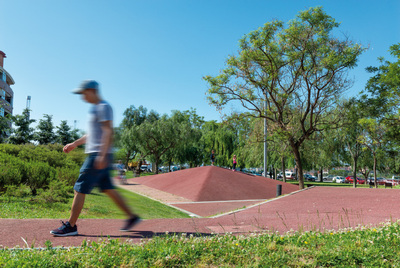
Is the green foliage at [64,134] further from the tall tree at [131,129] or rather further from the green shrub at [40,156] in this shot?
the green shrub at [40,156]

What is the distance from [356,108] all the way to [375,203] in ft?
35.3

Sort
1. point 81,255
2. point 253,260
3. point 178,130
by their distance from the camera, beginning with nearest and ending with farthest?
point 81,255 → point 253,260 → point 178,130

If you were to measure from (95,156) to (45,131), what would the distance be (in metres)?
30.7

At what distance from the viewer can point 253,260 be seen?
11.2ft

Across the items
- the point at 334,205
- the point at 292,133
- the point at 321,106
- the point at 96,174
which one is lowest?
the point at 334,205

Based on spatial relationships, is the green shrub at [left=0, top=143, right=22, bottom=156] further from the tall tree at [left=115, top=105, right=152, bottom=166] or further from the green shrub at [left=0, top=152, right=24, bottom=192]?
the tall tree at [left=115, top=105, right=152, bottom=166]

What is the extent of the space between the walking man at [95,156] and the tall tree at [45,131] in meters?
30.0

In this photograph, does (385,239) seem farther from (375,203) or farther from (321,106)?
(321,106)

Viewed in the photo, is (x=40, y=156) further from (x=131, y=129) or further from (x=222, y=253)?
(x=131, y=129)

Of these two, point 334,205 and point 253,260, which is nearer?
point 253,260

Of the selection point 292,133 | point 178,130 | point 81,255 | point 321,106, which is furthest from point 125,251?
point 178,130

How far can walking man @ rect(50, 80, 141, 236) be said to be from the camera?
154 inches

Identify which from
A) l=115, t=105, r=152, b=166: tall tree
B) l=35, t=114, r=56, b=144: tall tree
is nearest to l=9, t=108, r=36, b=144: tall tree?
l=35, t=114, r=56, b=144: tall tree

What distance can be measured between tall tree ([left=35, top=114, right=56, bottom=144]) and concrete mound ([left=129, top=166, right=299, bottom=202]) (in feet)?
45.9
